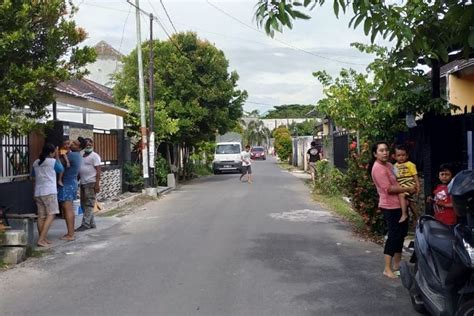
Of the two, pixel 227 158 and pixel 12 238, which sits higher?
pixel 227 158

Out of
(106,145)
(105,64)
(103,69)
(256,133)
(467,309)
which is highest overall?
(105,64)

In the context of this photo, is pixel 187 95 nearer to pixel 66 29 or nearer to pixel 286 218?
pixel 286 218

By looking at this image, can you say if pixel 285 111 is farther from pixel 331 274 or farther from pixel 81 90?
pixel 331 274

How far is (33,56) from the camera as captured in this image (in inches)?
349

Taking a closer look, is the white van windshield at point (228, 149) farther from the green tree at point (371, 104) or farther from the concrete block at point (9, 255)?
the concrete block at point (9, 255)

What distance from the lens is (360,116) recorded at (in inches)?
428

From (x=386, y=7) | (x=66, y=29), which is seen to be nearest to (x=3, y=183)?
(x=66, y=29)

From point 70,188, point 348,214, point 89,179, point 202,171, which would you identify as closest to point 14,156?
point 89,179

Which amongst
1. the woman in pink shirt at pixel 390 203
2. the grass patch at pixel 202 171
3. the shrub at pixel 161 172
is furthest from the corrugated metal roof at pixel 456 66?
the grass patch at pixel 202 171

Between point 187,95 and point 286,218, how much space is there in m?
13.3

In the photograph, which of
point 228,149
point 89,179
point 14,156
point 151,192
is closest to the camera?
point 89,179

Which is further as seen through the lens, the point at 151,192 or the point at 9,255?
the point at 151,192

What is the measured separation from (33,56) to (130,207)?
7835mm

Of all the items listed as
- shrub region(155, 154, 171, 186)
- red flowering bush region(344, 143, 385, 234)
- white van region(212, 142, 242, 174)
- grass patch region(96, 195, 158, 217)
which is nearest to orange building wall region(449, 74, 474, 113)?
red flowering bush region(344, 143, 385, 234)
